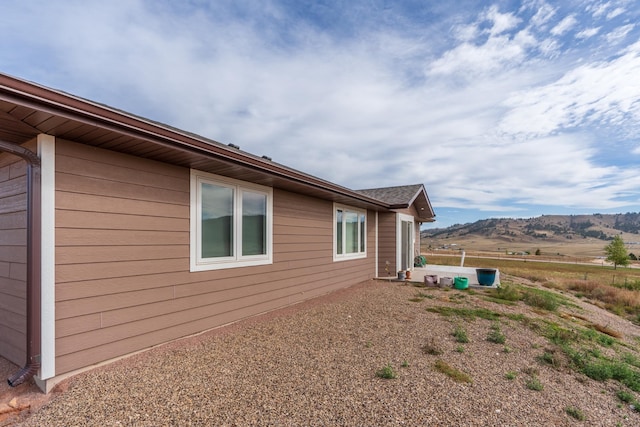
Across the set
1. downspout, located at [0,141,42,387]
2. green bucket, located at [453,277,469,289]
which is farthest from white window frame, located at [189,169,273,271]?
green bucket, located at [453,277,469,289]

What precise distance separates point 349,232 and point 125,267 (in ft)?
19.9

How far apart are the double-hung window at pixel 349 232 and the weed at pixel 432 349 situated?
3.99 m

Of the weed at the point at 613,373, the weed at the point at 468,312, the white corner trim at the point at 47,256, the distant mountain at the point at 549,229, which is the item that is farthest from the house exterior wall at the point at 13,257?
the distant mountain at the point at 549,229

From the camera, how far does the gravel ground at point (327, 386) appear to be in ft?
7.73

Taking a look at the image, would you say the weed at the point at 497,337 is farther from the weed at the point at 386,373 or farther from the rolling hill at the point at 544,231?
the rolling hill at the point at 544,231

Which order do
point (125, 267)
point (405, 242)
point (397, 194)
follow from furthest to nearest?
point (397, 194) → point (405, 242) → point (125, 267)

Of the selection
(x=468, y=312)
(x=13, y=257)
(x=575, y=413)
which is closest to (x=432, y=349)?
(x=575, y=413)

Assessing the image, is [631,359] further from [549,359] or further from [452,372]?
[452,372]

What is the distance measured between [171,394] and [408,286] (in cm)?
732

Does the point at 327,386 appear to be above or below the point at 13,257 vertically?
below

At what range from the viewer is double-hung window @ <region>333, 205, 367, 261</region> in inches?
313

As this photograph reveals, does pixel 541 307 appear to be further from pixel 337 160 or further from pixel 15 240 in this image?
pixel 337 160

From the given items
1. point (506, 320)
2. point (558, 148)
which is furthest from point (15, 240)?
point (558, 148)

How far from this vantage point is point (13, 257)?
128 inches
